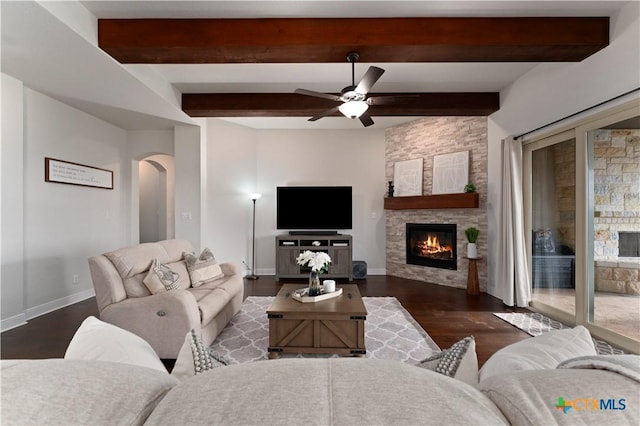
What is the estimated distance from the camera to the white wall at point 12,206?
302 cm

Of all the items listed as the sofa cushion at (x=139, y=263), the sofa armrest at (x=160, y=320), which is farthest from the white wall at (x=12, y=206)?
the sofa armrest at (x=160, y=320)

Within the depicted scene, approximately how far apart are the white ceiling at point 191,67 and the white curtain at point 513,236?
1044 millimetres

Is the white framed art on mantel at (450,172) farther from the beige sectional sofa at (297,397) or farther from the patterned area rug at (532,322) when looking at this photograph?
the beige sectional sofa at (297,397)

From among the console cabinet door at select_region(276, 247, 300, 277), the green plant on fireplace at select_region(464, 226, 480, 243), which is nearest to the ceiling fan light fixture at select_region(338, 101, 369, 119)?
the green plant on fireplace at select_region(464, 226, 480, 243)

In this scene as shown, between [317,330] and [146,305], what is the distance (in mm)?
1409

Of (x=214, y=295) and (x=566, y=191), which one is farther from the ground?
(x=566, y=191)

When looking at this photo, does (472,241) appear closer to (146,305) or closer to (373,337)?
(373,337)

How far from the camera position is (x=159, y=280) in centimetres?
256

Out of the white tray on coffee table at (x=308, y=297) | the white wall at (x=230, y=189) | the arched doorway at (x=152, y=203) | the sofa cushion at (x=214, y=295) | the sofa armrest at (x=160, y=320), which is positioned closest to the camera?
the sofa armrest at (x=160, y=320)

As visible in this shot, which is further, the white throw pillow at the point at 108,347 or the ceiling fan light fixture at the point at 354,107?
the ceiling fan light fixture at the point at 354,107

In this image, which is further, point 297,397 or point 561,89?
point 561,89

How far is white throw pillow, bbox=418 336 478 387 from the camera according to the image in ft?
2.69

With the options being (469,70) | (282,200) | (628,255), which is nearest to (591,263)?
(628,255)

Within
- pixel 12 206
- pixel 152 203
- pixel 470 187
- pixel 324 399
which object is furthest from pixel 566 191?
pixel 152 203
